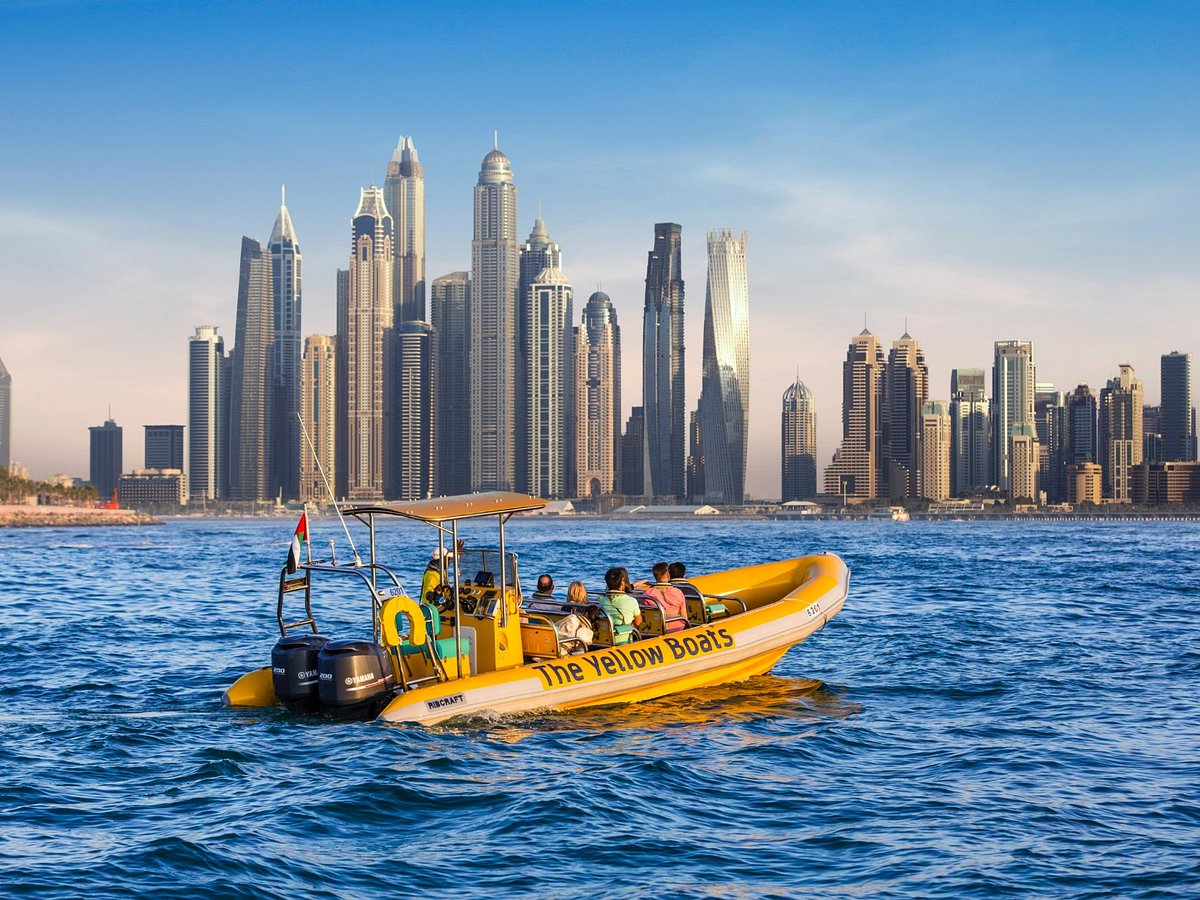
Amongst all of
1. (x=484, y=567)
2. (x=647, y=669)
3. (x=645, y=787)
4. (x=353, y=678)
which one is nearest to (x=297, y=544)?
(x=353, y=678)

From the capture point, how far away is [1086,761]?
11.9m

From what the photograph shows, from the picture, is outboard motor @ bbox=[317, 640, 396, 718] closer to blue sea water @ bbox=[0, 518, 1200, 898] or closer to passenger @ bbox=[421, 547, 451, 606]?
blue sea water @ bbox=[0, 518, 1200, 898]

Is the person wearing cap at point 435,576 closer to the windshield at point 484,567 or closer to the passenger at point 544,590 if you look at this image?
Answer: the windshield at point 484,567

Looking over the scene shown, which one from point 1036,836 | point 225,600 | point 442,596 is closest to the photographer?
point 1036,836

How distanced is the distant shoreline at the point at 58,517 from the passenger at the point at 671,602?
146532 mm

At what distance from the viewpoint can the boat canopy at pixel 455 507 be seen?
42.1 feet

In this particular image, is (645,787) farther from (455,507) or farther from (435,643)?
(455,507)

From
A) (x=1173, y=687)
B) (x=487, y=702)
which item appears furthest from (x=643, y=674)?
(x=1173, y=687)

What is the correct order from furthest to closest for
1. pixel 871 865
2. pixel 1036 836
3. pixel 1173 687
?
pixel 1173 687 < pixel 1036 836 < pixel 871 865

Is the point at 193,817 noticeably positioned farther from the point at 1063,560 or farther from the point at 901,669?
the point at 1063,560

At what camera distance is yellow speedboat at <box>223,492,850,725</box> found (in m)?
12.7

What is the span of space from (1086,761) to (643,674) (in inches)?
190

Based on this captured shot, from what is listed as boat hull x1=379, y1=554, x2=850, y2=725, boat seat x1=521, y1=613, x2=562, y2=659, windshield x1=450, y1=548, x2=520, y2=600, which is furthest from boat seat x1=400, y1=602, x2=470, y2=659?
boat seat x1=521, y1=613, x2=562, y2=659

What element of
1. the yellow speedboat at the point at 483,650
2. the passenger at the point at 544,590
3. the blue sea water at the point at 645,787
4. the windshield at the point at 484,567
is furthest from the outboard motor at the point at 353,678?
the passenger at the point at 544,590
